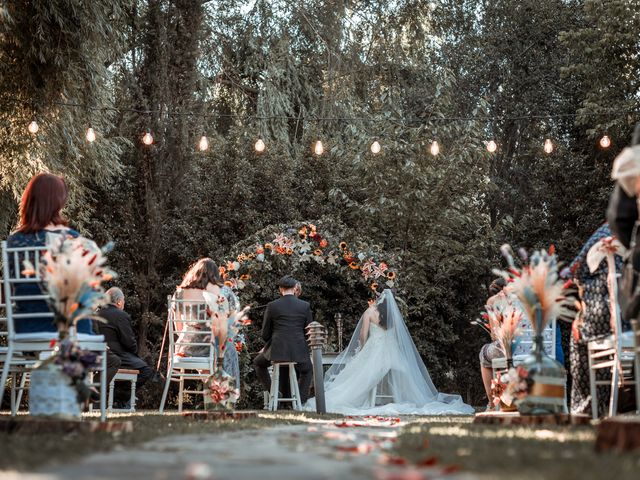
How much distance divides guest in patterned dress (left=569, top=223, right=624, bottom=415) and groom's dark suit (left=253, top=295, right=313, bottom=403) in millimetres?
4245

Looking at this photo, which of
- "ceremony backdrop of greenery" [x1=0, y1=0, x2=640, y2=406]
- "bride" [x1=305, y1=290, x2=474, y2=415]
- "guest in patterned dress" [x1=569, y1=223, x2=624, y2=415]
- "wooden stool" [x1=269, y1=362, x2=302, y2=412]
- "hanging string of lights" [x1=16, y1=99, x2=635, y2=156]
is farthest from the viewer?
"ceremony backdrop of greenery" [x1=0, y1=0, x2=640, y2=406]

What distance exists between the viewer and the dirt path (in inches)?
106

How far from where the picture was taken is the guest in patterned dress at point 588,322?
20.0ft

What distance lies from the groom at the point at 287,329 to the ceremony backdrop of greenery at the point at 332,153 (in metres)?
3.62

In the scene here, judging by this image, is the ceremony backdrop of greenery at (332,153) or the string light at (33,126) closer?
the string light at (33,126)

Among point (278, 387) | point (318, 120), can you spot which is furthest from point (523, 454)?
point (318, 120)

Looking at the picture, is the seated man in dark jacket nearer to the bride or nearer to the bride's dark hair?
the bride's dark hair

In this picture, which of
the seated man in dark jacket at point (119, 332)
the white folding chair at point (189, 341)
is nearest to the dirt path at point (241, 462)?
the white folding chair at point (189, 341)

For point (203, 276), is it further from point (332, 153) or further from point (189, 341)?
point (332, 153)

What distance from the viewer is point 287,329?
10.4 m

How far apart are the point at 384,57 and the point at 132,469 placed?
46.2 feet

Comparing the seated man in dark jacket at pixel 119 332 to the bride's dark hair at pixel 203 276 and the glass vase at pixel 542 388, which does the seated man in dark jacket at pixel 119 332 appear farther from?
the glass vase at pixel 542 388

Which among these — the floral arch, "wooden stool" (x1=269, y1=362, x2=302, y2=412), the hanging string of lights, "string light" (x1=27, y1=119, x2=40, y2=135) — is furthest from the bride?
"string light" (x1=27, y1=119, x2=40, y2=135)

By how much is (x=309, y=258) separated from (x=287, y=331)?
1.94 meters
